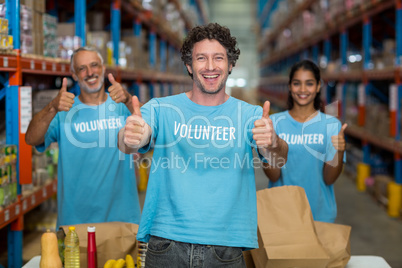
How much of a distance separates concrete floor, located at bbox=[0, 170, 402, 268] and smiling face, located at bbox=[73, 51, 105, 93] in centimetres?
162

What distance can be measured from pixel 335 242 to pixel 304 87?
1221 mm

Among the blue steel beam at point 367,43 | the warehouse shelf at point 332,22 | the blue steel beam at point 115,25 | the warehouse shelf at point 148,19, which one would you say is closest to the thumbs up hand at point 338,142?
the blue steel beam at point 115,25

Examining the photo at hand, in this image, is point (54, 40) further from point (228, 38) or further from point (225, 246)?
point (225, 246)

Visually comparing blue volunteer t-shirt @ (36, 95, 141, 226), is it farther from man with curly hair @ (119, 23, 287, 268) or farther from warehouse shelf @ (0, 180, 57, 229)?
man with curly hair @ (119, 23, 287, 268)

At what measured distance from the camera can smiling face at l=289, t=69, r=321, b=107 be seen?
3.18 metres

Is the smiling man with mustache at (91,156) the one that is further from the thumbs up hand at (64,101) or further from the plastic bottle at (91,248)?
the plastic bottle at (91,248)

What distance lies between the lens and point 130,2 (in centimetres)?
624

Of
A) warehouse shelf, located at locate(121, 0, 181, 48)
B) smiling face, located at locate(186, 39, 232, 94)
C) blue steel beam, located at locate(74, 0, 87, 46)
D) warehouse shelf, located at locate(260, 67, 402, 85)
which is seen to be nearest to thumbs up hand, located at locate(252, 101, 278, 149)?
smiling face, located at locate(186, 39, 232, 94)

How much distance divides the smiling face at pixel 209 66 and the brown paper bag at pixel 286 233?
644mm

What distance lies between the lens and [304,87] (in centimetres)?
323

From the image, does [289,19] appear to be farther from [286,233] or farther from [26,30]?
[286,233]

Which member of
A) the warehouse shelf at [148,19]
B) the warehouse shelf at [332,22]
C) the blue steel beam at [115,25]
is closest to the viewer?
the blue steel beam at [115,25]

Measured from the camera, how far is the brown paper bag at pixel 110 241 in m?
2.25

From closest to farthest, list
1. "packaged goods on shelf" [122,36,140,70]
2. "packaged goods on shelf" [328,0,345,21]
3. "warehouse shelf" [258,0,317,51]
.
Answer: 1. "packaged goods on shelf" [122,36,140,70]
2. "packaged goods on shelf" [328,0,345,21]
3. "warehouse shelf" [258,0,317,51]
